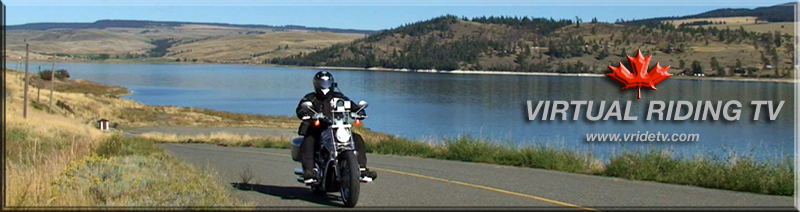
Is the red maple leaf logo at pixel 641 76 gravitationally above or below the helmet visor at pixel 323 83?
above

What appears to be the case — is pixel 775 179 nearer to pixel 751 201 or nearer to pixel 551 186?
pixel 751 201

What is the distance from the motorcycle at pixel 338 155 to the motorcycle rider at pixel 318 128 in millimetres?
66

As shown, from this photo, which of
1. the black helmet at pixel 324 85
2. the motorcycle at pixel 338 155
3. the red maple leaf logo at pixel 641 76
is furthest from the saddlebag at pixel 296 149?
the red maple leaf logo at pixel 641 76

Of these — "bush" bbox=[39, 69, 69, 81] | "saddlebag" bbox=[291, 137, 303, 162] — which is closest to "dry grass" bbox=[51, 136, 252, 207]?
"saddlebag" bbox=[291, 137, 303, 162]

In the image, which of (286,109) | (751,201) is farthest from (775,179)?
(286,109)

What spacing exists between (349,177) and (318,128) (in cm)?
110

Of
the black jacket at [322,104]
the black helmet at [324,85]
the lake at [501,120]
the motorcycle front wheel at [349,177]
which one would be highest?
the black helmet at [324,85]

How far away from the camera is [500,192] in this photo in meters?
10.2

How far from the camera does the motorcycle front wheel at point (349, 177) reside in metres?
8.51

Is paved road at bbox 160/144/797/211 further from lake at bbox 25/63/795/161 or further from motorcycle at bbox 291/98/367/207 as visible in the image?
lake at bbox 25/63/795/161

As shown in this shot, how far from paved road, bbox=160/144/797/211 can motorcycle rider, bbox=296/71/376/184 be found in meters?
0.33

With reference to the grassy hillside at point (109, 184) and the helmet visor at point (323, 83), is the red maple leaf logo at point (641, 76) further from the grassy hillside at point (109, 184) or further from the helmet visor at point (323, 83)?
the helmet visor at point (323, 83)

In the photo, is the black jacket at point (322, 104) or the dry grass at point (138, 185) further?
the black jacket at point (322, 104)

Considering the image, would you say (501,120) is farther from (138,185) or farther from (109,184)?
(109,184)
